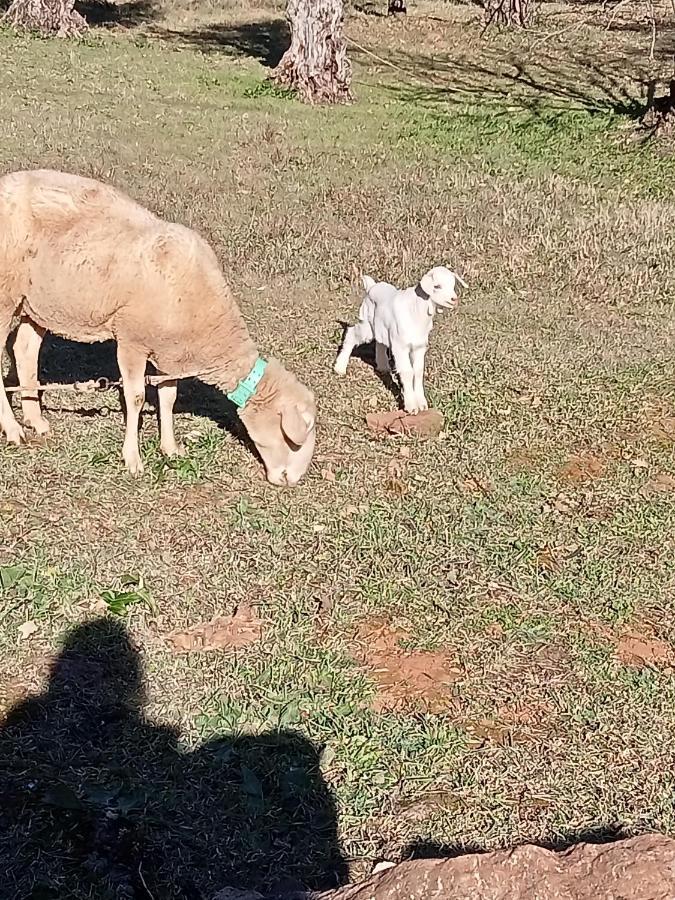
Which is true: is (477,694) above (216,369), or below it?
below

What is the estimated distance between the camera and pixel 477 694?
4766 mm

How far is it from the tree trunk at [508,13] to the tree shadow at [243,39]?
17.6ft

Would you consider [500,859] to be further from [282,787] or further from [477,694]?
[477,694]

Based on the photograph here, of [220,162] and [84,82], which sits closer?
[220,162]

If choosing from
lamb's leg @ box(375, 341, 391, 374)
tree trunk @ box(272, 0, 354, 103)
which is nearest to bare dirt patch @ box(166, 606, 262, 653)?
lamb's leg @ box(375, 341, 391, 374)

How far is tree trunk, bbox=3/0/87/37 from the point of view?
2377 centimetres

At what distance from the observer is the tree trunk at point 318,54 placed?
1909 cm

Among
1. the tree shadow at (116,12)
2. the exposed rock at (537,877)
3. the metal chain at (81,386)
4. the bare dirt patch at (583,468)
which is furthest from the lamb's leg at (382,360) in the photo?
the tree shadow at (116,12)

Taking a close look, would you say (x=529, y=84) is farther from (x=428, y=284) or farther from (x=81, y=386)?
(x=81, y=386)

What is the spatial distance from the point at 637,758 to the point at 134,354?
358 centimetres

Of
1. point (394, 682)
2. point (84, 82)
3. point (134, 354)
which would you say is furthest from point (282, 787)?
point (84, 82)

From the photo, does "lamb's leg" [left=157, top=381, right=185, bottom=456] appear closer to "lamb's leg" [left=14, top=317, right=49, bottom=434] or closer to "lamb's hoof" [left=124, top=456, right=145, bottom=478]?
"lamb's hoof" [left=124, top=456, right=145, bottom=478]

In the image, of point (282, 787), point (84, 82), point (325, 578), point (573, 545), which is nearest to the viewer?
point (282, 787)

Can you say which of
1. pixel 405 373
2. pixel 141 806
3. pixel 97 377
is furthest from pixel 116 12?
pixel 141 806
